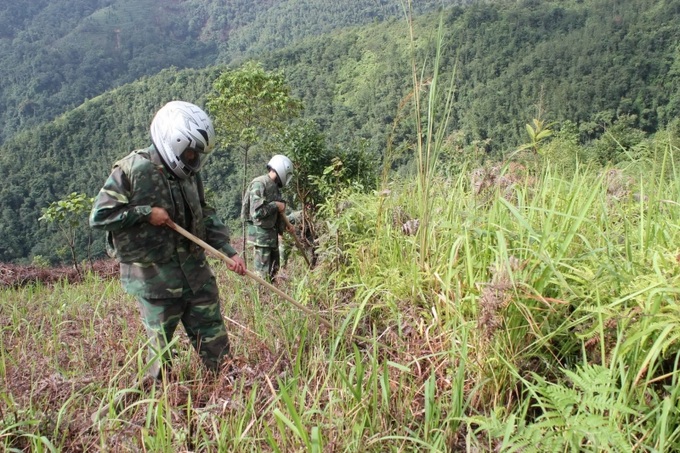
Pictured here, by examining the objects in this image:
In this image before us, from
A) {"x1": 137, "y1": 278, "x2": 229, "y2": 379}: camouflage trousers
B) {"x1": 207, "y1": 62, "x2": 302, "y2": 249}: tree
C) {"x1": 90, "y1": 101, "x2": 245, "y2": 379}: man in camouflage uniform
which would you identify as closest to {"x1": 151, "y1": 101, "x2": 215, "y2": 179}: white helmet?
{"x1": 90, "y1": 101, "x2": 245, "y2": 379}: man in camouflage uniform

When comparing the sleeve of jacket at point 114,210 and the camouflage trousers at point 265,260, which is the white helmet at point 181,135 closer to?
the sleeve of jacket at point 114,210

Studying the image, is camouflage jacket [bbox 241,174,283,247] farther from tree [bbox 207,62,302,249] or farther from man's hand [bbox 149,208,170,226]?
tree [bbox 207,62,302,249]

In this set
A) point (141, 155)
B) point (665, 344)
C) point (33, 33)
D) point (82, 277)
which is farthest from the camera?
point (33, 33)

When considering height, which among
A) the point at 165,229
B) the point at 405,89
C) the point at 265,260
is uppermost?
the point at 165,229

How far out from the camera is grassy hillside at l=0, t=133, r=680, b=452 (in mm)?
1569

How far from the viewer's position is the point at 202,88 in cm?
8231

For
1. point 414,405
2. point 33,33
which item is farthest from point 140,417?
point 33,33

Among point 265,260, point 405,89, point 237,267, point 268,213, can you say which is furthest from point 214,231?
point 405,89

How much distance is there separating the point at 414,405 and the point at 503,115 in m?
63.5

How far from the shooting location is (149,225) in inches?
102

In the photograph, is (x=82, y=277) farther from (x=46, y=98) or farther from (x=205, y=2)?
(x=205, y=2)

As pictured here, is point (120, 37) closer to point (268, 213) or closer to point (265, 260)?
point (265, 260)

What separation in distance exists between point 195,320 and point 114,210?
79 centimetres

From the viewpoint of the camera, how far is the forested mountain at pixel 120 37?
398 feet
